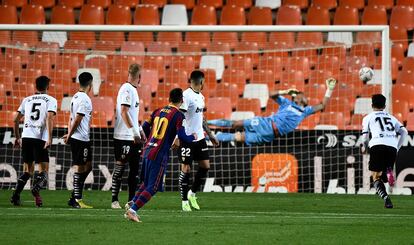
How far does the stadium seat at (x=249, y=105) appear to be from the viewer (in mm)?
20614

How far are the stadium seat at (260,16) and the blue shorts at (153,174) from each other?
12.0m

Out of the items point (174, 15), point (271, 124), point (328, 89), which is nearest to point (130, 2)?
point (174, 15)

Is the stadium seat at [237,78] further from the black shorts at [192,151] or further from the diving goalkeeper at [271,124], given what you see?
the black shorts at [192,151]

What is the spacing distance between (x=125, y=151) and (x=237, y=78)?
25.4ft

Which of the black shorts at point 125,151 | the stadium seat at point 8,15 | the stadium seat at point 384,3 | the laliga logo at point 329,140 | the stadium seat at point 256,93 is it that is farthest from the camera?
the stadium seat at point 384,3

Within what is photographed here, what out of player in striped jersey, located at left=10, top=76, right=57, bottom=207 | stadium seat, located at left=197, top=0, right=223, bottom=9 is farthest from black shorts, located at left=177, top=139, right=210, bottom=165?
stadium seat, located at left=197, top=0, right=223, bottom=9

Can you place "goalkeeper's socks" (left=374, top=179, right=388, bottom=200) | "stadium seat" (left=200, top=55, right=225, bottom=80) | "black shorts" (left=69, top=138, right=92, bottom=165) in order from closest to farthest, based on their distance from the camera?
"black shorts" (left=69, top=138, right=92, bottom=165), "goalkeeper's socks" (left=374, top=179, right=388, bottom=200), "stadium seat" (left=200, top=55, right=225, bottom=80)

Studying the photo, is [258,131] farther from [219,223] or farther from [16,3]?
[16,3]

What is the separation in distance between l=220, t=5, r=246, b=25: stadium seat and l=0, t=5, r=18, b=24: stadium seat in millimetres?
4717

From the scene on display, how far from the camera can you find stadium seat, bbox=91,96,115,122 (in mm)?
20109

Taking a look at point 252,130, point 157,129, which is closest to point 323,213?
point 157,129

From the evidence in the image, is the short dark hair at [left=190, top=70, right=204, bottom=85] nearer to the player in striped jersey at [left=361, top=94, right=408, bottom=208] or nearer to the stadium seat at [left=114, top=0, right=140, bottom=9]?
the player in striped jersey at [left=361, top=94, right=408, bottom=208]

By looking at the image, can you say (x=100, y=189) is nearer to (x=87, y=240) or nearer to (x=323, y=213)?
(x=323, y=213)

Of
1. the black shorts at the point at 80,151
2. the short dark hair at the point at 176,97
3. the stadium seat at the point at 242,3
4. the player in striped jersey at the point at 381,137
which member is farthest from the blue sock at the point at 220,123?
the short dark hair at the point at 176,97
